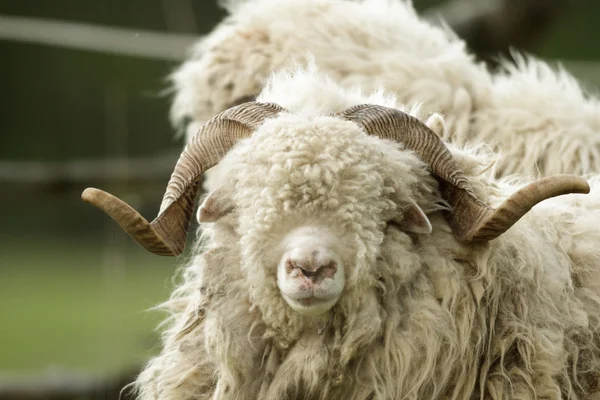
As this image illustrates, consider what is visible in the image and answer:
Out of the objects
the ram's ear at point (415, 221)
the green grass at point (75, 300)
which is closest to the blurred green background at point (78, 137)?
the green grass at point (75, 300)

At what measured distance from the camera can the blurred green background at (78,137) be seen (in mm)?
15117

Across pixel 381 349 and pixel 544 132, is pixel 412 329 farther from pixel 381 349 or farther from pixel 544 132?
pixel 544 132

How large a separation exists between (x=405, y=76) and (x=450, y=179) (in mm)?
1518

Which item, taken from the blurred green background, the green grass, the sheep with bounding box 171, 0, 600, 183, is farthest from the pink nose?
the blurred green background

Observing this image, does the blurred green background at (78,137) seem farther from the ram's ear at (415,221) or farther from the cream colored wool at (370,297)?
the ram's ear at (415,221)

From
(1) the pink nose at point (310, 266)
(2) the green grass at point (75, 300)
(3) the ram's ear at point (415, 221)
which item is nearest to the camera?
(1) the pink nose at point (310, 266)

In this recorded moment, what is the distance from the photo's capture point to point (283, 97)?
11.9 feet

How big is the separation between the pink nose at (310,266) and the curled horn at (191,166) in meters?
0.55

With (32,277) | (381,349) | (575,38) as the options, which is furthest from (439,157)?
(32,277)

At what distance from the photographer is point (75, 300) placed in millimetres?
16641

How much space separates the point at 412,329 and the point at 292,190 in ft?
1.90

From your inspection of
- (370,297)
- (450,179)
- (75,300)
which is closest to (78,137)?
(75,300)

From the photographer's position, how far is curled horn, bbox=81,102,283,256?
3.38 m

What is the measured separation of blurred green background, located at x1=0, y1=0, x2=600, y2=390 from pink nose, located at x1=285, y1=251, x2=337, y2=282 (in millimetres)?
10620
